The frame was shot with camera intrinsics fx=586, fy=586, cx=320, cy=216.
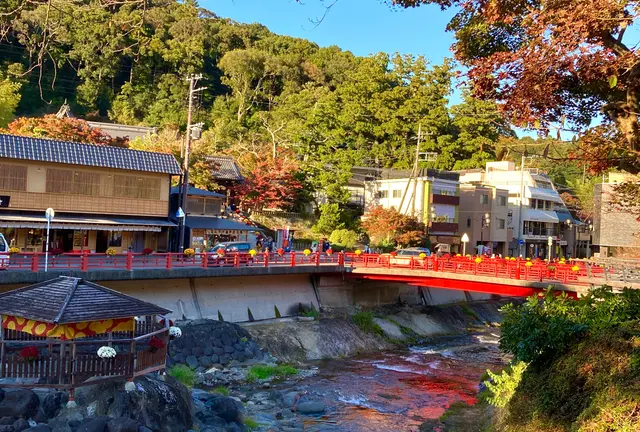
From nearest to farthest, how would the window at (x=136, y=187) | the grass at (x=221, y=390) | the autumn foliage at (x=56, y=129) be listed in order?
the grass at (x=221, y=390), the window at (x=136, y=187), the autumn foliage at (x=56, y=129)

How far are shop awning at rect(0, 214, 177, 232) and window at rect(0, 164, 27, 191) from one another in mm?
1380

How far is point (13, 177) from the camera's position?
28.0m

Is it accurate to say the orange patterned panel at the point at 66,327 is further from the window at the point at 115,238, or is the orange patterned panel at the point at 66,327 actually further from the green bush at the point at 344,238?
the green bush at the point at 344,238

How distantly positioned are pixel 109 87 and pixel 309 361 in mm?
50664

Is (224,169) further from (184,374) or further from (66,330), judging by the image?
(66,330)

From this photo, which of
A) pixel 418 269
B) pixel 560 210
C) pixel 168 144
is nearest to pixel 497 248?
pixel 560 210

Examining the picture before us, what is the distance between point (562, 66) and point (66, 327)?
12.2 metres

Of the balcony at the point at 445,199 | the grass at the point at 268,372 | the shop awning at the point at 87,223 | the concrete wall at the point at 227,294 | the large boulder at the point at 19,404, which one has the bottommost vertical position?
the grass at the point at 268,372

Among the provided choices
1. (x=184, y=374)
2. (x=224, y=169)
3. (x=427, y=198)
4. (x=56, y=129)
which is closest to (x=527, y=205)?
(x=427, y=198)

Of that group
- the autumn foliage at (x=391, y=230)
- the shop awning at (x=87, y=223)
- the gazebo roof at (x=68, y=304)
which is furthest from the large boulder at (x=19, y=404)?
the autumn foliage at (x=391, y=230)

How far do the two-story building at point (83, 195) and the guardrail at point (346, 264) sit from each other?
504 cm

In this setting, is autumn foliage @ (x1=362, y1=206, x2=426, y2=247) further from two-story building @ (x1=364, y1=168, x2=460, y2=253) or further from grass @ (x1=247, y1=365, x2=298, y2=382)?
grass @ (x1=247, y1=365, x2=298, y2=382)

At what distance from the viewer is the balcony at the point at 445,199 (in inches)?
2117

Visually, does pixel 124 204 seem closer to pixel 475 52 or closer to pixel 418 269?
pixel 418 269
